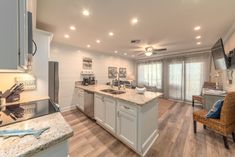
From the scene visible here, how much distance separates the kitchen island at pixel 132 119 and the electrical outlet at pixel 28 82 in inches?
55.1

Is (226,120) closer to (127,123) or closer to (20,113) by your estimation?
(127,123)

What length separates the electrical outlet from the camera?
1879 mm

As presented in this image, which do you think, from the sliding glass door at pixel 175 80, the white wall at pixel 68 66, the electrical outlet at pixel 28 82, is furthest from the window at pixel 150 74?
the electrical outlet at pixel 28 82

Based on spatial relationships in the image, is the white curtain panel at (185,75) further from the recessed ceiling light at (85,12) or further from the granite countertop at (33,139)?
the granite countertop at (33,139)

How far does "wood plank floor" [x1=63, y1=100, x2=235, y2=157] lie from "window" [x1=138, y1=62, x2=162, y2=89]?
391 cm

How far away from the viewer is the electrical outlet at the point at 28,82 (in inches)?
74.0

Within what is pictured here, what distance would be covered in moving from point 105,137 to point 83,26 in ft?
8.57

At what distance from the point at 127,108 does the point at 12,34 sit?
182 cm

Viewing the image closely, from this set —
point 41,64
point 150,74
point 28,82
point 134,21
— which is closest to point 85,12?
point 134,21

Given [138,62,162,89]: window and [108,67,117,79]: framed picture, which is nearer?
[108,67,117,79]: framed picture

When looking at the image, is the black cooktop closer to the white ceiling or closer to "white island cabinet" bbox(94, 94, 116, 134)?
"white island cabinet" bbox(94, 94, 116, 134)

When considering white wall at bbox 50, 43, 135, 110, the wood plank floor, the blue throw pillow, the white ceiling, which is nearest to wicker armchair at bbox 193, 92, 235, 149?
the blue throw pillow

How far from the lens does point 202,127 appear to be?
2.86m

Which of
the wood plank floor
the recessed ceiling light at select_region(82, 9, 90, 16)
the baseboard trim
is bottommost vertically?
the wood plank floor
